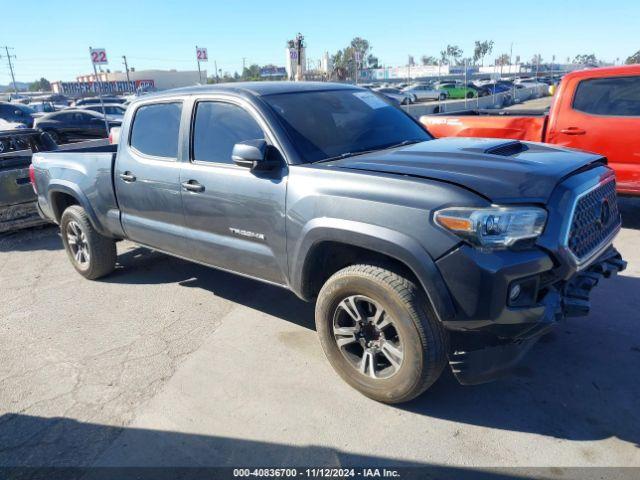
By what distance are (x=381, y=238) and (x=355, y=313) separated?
0.59 meters

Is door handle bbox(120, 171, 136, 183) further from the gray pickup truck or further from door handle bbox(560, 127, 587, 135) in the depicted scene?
door handle bbox(560, 127, 587, 135)

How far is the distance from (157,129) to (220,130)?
0.87 m

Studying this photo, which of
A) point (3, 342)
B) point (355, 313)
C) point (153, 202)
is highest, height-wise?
point (153, 202)

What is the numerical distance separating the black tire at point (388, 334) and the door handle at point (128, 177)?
2270 millimetres

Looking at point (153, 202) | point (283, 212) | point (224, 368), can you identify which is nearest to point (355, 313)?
point (283, 212)

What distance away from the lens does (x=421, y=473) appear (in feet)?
8.47

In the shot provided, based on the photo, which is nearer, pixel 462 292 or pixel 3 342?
pixel 462 292

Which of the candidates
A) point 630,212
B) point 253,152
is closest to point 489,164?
point 253,152

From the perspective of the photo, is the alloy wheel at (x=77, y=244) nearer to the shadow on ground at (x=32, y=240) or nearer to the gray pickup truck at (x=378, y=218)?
the gray pickup truck at (x=378, y=218)

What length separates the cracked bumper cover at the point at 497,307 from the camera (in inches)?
98.2

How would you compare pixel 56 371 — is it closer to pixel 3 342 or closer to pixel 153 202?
pixel 3 342

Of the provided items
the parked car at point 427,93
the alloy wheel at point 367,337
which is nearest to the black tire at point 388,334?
the alloy wheel at point 367,337

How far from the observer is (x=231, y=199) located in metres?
3.66

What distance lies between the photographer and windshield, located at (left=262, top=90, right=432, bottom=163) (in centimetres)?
355
